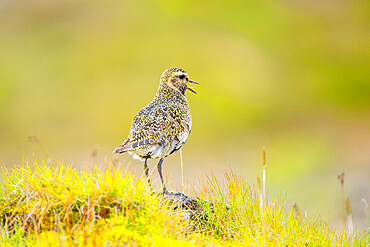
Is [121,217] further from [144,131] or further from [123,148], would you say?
[144,131]

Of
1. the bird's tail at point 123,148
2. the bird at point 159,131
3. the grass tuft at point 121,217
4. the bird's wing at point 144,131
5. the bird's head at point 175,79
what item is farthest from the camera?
the bird's head at point 175,79

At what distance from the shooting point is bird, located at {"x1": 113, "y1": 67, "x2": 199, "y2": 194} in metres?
8.46

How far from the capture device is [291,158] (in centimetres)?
3700

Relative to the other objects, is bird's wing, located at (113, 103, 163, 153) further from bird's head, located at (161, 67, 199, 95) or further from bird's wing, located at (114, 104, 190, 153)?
bird's head, located at (161, 67, 199, 95)

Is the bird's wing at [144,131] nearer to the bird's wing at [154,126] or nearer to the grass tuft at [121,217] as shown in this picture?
the bird's wing at [154,126]

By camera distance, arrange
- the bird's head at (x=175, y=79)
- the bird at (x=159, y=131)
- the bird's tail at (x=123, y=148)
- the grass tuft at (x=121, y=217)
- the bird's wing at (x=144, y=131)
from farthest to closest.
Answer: the bird's head at (x=175, y=79), the bird at (x=159, y=131), the bird's wing at (x=144, y=131), the bird's tail at (x=123, y=148), the grass tuft at (x=121, y=217)

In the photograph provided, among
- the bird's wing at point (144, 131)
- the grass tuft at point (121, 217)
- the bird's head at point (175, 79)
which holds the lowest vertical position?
the grass tuft at point (121, 217)

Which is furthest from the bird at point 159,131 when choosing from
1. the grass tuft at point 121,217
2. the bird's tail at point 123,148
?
the grass tuft at point 121,217

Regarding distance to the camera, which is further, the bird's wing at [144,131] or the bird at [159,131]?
the bird at [159,131]

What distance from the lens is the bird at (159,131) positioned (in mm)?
8462

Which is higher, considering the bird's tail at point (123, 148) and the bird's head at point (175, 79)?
the bird's head at point (175, 79)

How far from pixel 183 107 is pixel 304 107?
3648cm

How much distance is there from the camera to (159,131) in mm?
8719

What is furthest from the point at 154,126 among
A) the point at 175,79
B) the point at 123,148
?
the point at 175,79
